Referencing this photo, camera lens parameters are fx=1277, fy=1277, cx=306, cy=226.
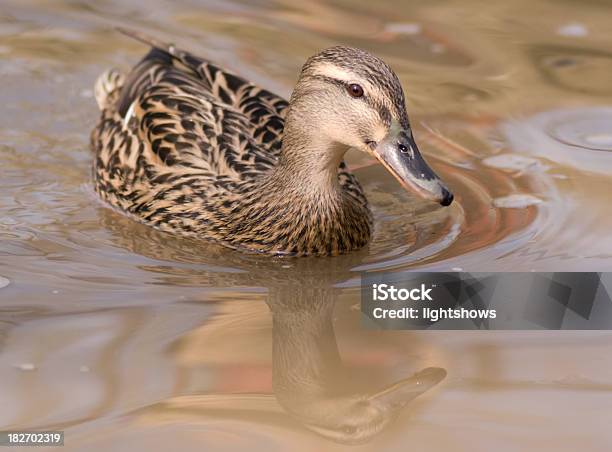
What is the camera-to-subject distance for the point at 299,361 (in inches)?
222

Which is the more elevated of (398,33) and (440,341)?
(398,33)

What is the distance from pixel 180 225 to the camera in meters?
6.95

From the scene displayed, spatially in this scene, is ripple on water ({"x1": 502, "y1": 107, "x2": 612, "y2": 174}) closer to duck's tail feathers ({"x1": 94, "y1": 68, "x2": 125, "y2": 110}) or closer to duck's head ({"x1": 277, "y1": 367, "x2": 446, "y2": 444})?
duck's tail feathers ({"x1": 94, "y1": 68, "x2": 125, "y2": 110})

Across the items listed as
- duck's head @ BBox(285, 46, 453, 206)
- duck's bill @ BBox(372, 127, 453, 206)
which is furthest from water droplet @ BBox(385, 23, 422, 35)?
duck's bill @ BBox(372, 127, 453, 206)

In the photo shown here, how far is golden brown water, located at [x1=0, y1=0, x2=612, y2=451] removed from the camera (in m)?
5.15

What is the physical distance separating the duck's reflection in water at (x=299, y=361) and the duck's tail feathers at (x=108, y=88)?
1681 mm

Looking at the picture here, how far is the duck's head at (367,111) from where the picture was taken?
593 cm

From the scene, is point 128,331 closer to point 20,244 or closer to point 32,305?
point 32,305

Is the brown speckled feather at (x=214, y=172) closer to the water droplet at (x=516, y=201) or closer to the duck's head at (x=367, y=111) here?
the duck's head at (x=367, y=111)

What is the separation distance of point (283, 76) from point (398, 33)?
1141 millimetres

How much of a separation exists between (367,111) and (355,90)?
130mm

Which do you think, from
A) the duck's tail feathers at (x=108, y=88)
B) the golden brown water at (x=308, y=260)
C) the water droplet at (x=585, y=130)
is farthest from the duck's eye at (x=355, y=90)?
the duck's tail feathers at (x=108, y=88)

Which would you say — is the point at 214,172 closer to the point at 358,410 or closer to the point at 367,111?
the point at 367,111

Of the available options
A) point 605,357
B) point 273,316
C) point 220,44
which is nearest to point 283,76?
point 220,44
